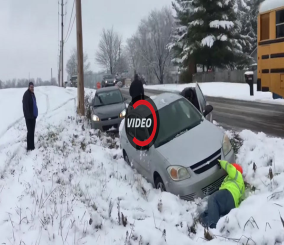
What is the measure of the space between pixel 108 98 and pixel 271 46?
21.7 feet

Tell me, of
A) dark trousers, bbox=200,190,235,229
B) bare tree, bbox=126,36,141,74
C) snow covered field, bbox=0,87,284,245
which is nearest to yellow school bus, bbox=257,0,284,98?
snow covered field, bbox=0,87,284,245

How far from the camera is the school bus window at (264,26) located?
11.3 meters

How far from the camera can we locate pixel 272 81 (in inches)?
453

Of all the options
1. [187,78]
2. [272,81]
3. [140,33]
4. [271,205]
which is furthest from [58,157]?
[140,33]

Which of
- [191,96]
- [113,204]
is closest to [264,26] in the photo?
[191,96]

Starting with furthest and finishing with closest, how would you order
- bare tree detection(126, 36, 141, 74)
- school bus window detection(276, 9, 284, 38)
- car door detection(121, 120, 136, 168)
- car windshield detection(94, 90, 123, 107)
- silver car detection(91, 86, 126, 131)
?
bare tree detection(126, 36, 141, 74), car windshield detection(94, 90, 123, 107), silver car detection(91, 86, 126, 131), school bus window detection(276, 9, 284, 38), car door detection(121, 120, 136, 168)

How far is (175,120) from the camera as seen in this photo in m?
6.62

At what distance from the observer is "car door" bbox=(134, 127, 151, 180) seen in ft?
20.1

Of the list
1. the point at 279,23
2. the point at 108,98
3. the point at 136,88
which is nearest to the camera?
the point at 279,23

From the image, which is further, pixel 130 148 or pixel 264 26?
pixel 264 26

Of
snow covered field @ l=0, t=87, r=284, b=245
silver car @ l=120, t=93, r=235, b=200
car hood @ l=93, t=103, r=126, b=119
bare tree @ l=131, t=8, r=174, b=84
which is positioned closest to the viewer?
snow covered field @ l=0, t=87, r=284, b=245

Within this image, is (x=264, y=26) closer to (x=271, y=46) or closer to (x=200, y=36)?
(x=271, y=46)

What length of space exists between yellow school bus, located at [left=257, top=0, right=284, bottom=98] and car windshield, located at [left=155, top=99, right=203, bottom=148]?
18.7ft

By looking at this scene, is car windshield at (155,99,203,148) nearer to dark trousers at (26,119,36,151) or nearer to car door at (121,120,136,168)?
car door at (121,120,136,168)
